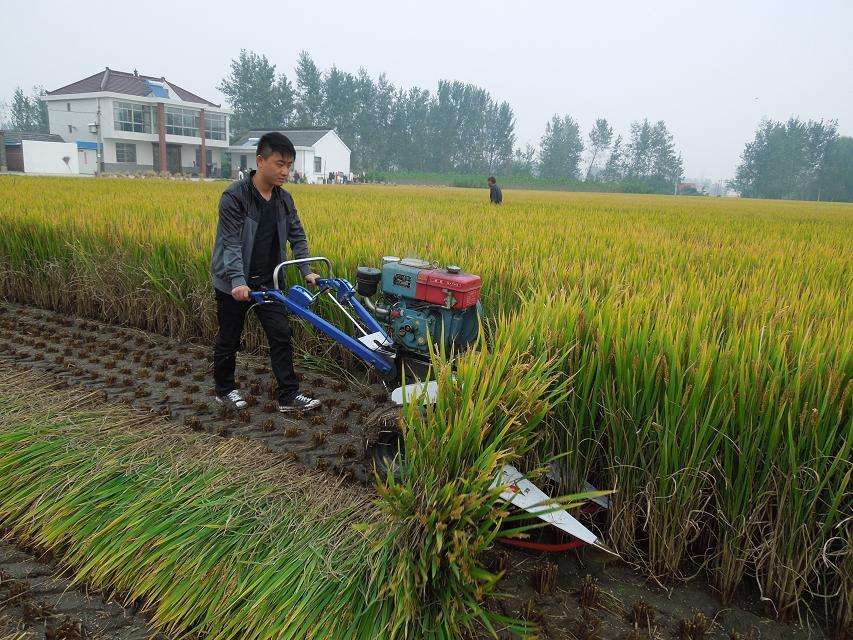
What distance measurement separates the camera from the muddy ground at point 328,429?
1915mm

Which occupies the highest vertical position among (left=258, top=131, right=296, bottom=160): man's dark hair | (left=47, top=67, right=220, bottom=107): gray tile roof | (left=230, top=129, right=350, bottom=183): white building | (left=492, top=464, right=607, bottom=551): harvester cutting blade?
(left=47, top=67, right=220, bottom=107): gray tile roof

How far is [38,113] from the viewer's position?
78312mm

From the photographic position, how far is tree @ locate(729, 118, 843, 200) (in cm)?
7512

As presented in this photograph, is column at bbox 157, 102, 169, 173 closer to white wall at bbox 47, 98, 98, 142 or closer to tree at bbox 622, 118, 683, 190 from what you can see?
white wall at bbox 47, 98, 98, 142

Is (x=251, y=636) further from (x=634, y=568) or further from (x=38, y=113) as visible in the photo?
(x=38, y=113)

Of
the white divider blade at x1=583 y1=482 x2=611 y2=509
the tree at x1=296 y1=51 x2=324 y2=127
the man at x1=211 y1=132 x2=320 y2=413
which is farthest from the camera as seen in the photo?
the tree at x1=296 y1=51 x2=324 y2=127

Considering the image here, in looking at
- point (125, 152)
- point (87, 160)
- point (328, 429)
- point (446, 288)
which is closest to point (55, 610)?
point (328, 429)

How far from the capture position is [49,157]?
39.8 meters

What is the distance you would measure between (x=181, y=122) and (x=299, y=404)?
157 ft

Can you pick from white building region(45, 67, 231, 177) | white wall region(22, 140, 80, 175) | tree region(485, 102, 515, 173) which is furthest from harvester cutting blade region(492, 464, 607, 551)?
tree region(485, 102, 515, 173)

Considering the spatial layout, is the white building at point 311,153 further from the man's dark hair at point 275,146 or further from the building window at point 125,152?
the man's dark hair at point 275,146

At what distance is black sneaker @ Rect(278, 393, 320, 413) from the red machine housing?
3.31 feet

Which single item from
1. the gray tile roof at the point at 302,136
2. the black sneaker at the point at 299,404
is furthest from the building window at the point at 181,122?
Answer: the black sneaker at the point at 299,404

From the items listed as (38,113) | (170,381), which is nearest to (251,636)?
(170,381)
